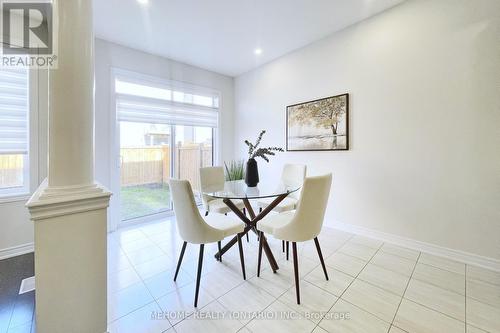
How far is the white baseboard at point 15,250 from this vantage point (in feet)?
7.92

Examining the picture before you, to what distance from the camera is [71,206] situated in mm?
1161

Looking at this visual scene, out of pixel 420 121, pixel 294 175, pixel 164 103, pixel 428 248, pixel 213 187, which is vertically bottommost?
pixel 428 248

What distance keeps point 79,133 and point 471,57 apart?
3431 mm

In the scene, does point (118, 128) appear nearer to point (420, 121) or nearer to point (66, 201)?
point (66, 201)

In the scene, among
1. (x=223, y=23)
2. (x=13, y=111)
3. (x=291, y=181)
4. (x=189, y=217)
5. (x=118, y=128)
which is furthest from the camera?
(x=118, y=128)

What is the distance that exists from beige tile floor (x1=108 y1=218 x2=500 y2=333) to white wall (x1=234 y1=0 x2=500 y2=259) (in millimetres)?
489

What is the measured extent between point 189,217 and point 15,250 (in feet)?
8.33

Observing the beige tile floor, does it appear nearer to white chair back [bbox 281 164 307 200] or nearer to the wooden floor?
the wooden floor

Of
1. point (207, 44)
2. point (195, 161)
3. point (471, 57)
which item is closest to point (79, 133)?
point (207, 44)

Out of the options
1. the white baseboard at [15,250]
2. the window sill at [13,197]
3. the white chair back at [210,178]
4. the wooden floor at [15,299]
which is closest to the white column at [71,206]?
the wooden floor at [15,299]

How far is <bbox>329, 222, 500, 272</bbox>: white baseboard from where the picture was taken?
204 centimetres

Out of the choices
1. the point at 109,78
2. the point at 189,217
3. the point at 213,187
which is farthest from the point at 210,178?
the point at 109,78

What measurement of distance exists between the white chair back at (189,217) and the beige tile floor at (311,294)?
490 millimetres

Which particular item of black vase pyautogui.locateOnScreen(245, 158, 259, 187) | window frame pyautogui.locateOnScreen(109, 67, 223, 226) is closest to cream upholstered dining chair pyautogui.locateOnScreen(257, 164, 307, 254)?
black vase pyautogui.locateOnScreen(245, 158, 259, 187)
